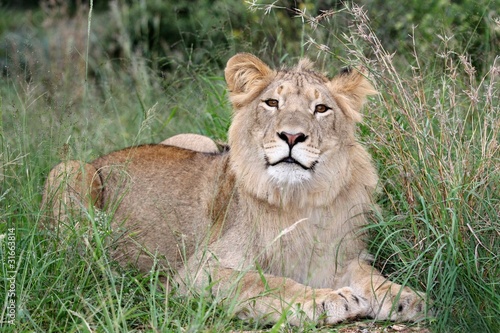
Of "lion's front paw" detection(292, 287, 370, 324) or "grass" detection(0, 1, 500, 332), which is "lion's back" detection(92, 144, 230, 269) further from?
"lion's front paw" detection(292, 287, 370, 324)

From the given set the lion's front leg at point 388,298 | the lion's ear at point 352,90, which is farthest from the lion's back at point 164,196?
the lion's front leg at point 388,298

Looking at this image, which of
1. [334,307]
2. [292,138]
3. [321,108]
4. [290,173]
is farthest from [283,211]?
[334,307]

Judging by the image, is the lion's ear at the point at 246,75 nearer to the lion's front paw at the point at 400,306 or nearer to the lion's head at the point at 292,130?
the lion's head at the point at 292,130

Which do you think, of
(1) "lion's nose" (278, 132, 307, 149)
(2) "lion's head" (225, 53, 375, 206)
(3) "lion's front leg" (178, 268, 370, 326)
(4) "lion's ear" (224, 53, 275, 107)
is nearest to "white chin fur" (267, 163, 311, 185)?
(2) "lion's head" (225, 53, 375, 206)

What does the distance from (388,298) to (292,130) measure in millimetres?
919

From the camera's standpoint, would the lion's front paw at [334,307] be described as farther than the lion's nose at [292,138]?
No

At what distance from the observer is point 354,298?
410 cm

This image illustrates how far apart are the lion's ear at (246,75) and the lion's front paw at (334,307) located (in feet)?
4.07

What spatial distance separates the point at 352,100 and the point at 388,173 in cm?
55

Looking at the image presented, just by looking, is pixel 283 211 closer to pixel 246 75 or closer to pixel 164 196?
pixel 246 75

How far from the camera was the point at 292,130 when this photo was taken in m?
4.29

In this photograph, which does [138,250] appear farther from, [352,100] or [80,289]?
[352,100]

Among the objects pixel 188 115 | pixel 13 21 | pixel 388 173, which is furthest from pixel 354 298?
pixel 13 21

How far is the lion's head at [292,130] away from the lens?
434 centimetres
